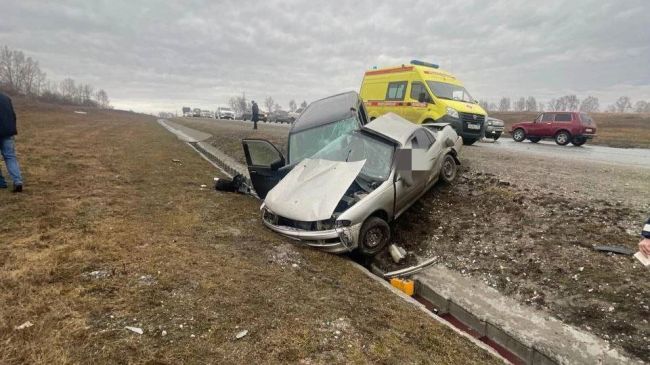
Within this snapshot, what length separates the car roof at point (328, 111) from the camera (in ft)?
26.2

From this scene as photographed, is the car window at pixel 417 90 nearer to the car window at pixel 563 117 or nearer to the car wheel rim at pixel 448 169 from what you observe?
the car wheel rim at pixel 448 169

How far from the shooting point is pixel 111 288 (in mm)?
3691

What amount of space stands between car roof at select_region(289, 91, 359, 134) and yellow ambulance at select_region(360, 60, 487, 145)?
322 cm

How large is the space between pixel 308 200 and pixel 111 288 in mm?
2755

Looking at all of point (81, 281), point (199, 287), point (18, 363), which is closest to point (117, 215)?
point (81, 281)

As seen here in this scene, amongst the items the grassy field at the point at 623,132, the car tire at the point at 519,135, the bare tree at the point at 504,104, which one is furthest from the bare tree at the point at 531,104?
the car tire at the point at 519,135

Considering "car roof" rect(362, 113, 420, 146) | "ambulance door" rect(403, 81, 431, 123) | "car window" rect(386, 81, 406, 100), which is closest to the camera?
"car roof" rect(362, 113, 420, 146)

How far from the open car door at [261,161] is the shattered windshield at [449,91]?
7.11m

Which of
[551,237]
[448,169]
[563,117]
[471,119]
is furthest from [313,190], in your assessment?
[563,117]

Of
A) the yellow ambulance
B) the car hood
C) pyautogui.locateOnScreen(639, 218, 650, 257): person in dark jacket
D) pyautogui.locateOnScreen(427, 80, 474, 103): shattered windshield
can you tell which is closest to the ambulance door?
the yellow ambulance

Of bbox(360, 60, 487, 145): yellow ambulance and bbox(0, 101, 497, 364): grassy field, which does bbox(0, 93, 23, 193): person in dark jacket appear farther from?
bbox(360, 60, 487, 145): yellow ambulance

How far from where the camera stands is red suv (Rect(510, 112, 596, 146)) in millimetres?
18078

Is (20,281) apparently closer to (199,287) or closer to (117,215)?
(199,287)

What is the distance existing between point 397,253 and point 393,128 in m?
2.52
